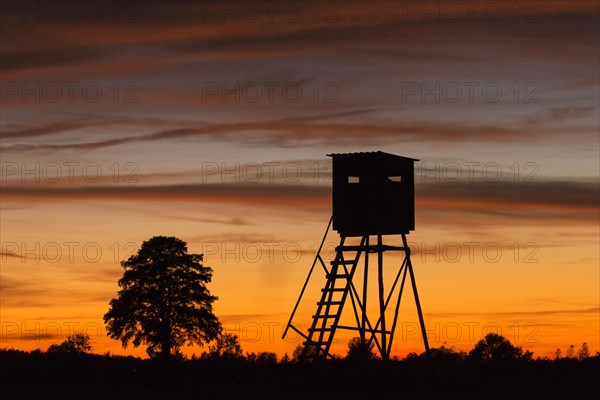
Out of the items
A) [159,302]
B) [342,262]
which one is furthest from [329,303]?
[159,302]

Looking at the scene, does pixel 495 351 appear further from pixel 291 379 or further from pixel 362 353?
pixel 291 379

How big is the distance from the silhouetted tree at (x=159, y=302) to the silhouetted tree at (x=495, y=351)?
15.3m

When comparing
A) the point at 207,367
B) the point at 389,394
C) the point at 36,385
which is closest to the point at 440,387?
the point at 389,394

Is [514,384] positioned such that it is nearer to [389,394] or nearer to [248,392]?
[389,394]

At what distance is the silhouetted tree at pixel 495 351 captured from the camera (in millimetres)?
46094

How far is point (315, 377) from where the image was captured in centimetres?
3806

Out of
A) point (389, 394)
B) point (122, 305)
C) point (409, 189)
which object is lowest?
point (389, 394)

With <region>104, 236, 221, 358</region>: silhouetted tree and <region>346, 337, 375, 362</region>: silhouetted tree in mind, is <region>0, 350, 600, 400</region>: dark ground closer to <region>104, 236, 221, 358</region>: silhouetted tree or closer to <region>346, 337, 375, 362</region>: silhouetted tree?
<region>346, 337, 375, 362</region>: silhouetted tree

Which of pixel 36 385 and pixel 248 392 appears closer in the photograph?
pixel 248 392

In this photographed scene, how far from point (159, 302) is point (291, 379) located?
19728 mm

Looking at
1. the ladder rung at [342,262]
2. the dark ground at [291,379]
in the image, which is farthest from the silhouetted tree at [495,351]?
the ladder rung at [342,262]

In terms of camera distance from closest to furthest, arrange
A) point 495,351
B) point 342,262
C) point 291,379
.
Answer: point 291,379, point 342,262, point 495,351

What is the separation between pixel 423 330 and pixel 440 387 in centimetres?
475

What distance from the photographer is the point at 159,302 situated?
2256 inches
